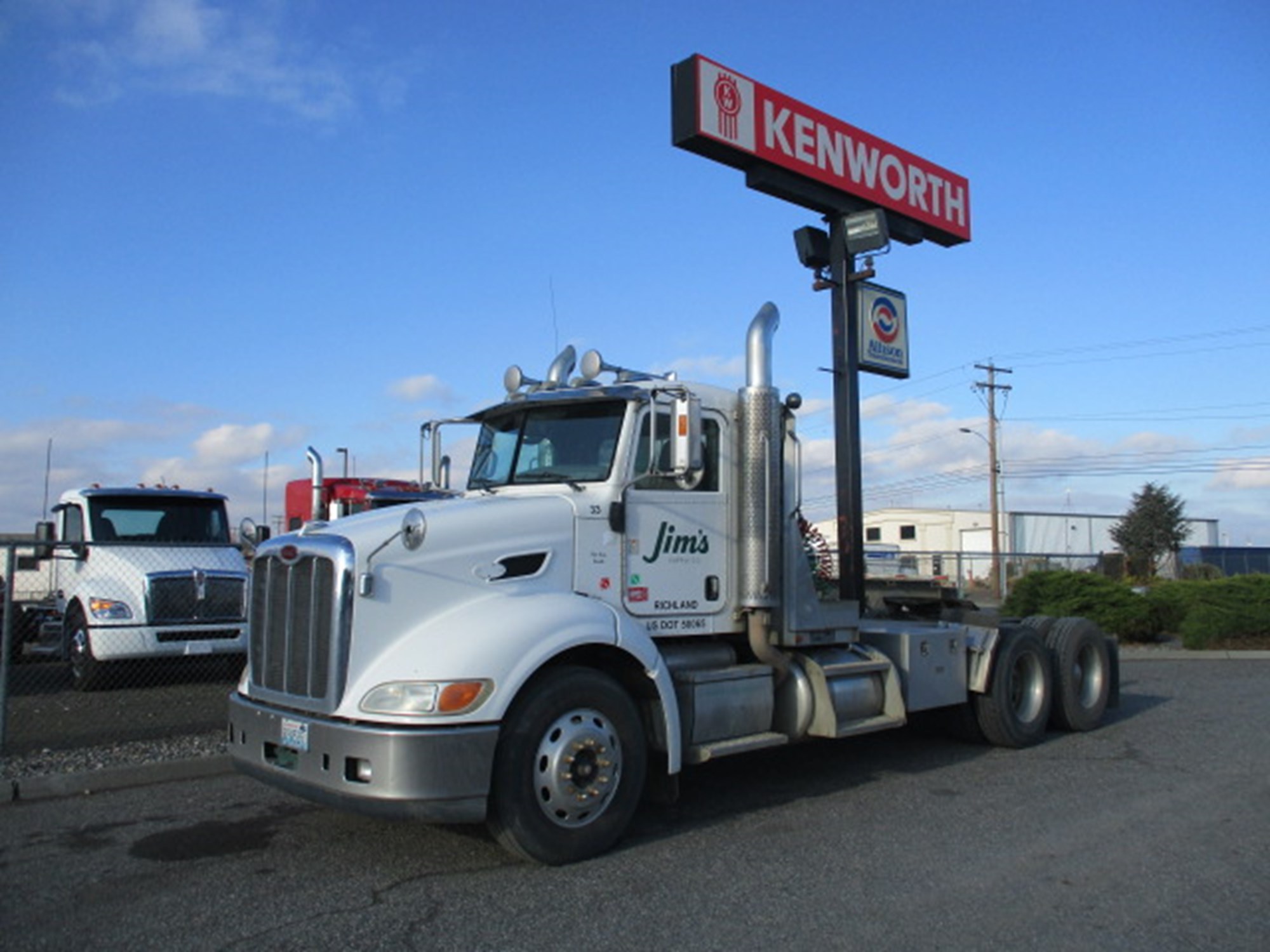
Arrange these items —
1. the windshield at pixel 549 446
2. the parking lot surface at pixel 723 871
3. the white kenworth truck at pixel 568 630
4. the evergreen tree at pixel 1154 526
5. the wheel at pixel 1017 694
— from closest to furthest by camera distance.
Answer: the parking lot surface at pixel 723 871
the white kenworth truck at pixel 568 630
the windshield at pixel 549 446
the wheel at pixel 1017 694
the evergreen tree at pixel 1154 526

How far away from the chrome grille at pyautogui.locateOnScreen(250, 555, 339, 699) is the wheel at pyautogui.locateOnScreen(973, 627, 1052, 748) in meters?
5.91

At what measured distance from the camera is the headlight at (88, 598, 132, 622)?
10859 millimetres

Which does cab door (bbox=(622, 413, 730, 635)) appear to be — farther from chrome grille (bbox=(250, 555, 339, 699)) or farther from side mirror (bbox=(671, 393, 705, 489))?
chrome grille (bbox=(250, 555, 339, 699))

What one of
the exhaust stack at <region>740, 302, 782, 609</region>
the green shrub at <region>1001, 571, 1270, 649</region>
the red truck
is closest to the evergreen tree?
the green shrub at <region>1001, 571, 1270, 649</region>

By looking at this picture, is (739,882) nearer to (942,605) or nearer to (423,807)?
(423,807)

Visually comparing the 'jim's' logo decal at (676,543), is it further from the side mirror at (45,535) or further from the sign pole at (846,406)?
the side mirror at (45,535)

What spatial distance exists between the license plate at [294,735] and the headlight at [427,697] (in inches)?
16.1

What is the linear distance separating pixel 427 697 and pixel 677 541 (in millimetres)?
2144

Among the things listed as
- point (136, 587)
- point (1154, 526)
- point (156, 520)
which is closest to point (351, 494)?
point (156, 520)

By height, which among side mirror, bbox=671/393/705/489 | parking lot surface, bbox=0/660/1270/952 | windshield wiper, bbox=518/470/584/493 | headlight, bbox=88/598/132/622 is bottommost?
parking lot surface, bbox=0/660/1270/952

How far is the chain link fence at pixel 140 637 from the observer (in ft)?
32.8

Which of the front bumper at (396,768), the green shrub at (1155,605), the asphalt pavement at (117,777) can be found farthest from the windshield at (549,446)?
the green shrub at (1155,605)

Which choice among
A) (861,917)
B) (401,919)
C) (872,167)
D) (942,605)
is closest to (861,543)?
(942,605)

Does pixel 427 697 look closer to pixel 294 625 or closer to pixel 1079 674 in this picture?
pixel 294 625
